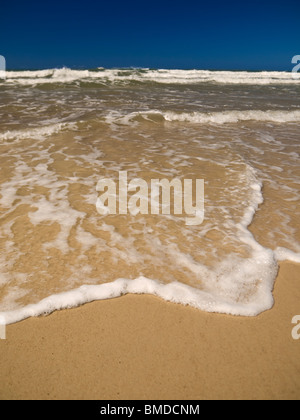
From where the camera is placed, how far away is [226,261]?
2.56m

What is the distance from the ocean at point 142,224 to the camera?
224cm

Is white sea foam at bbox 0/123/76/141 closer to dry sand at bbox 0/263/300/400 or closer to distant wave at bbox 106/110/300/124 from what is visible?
→ distant wave at bbox 106/110/300/124

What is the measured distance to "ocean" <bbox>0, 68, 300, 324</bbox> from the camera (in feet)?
7.36

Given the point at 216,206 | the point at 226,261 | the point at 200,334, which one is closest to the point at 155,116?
the point at 216,206

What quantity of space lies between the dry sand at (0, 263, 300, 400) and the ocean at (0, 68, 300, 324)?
0.12m

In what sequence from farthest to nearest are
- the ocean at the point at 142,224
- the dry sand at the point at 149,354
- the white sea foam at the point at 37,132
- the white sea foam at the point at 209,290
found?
the white sea foam at the point at 37,132
the ocean at the point at 142,224
the white sea foam at the point at 209,290
the dry sand at the point at 149,354

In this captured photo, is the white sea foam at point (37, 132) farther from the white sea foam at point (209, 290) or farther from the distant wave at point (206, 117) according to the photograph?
the white sea foam at point (209, 290)

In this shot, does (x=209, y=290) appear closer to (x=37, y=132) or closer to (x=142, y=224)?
(x=142, y=224)

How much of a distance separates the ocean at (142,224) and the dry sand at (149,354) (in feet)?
0.40

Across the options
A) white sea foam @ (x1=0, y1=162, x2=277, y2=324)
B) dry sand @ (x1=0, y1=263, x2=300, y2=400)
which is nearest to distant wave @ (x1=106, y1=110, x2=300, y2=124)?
white sea foam @ (x1=0, y1=162, x2=277, y2=324)

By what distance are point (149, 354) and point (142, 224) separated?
1.48 metres

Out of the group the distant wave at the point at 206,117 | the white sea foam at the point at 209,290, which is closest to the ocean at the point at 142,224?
the white sea foam at the point at 209,290

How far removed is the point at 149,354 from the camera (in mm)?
1777
